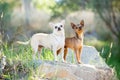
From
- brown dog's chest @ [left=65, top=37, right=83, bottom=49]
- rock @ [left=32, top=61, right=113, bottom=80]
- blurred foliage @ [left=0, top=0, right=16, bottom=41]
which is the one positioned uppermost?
blurred foliage @ [left=0, top=0, right=16, bottom=41]

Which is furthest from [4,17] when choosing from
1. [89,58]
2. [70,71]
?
[70,71]

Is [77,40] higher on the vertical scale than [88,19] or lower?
lower

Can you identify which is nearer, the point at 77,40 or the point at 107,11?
the point at 77,40

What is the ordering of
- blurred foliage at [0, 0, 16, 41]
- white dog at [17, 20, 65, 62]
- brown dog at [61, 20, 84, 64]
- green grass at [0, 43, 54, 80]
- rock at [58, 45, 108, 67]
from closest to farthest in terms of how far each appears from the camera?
1. green grass at [0, 43, 54, 80]
2. white dog at [17, 20, 65, 62]
3. brown dog at [61, 20, 84, 64]
4. rock at [58, 45, 108, 67]
5. blurred foliage at [0, 0, 16, 41]

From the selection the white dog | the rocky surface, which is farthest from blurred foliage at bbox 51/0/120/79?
the white dog

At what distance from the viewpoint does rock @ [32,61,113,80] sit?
24.7 ft

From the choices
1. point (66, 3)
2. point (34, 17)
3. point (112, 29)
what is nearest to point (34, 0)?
point (34, 17)

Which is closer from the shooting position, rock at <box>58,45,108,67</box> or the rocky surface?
the rocky surface

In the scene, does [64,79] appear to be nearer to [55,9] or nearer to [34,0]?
[55,9]

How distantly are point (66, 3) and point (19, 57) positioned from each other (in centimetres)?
1690

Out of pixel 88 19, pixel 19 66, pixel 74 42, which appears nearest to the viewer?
pixel 19 66

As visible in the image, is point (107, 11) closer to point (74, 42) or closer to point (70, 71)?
point (74, 42)

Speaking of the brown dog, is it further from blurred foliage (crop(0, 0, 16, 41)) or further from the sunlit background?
the sunlit background

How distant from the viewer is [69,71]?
7.60 m
